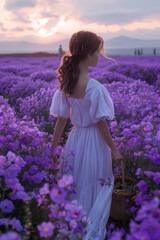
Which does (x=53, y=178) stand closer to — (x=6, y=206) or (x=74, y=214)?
(x=6, y=206)

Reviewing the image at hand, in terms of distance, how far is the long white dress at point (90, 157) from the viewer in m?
2.64

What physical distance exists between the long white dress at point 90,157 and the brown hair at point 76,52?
15cm

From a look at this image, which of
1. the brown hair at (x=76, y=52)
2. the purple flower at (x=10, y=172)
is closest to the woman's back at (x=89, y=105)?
the brown hair at (x=76, y=52)

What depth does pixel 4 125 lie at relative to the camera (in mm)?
2498

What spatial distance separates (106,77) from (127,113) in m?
4.55

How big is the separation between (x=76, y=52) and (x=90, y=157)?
1040mm

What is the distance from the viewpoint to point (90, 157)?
2750 mm

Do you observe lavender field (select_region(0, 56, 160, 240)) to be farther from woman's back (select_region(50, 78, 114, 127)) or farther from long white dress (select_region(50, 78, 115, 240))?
woman's back (select_region(50, 78, 114, 127))

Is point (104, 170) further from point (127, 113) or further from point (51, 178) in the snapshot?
point (127, 113)

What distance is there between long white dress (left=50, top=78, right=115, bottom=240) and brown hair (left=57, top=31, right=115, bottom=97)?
153 millimetres

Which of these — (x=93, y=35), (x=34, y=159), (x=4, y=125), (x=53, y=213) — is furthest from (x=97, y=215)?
(x=93, y=35)

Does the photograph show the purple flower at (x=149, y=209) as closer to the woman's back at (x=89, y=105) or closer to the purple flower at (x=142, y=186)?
the purple flower at (x=142, y=186)

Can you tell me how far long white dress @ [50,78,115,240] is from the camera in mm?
2639

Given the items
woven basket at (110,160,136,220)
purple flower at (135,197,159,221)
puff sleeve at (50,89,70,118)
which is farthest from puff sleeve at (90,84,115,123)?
purple flower at (135,197,159,221)
